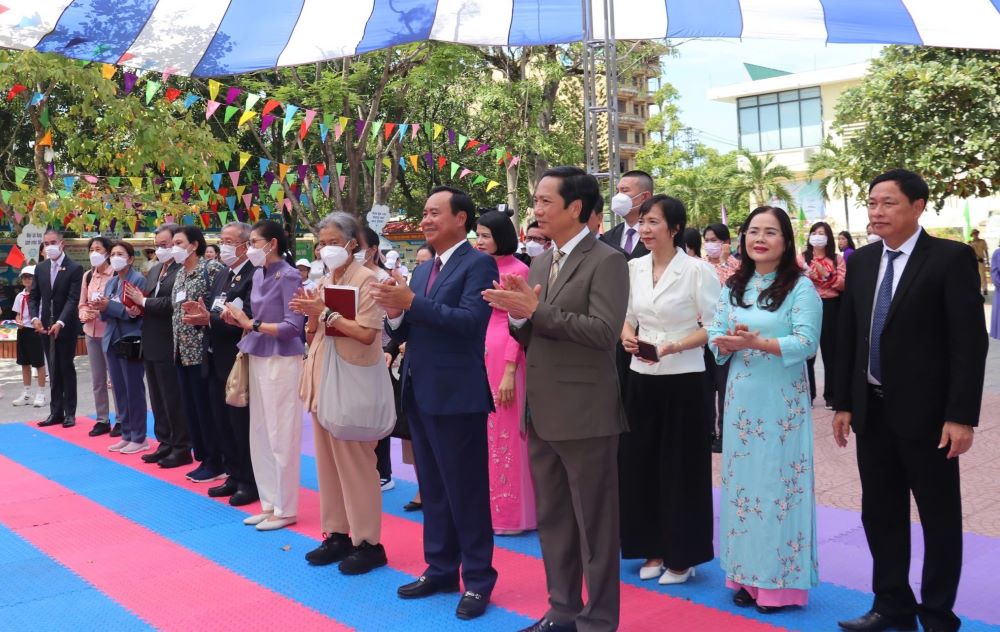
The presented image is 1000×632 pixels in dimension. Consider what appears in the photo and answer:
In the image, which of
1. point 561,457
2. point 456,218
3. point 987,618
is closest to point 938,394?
point 987,618

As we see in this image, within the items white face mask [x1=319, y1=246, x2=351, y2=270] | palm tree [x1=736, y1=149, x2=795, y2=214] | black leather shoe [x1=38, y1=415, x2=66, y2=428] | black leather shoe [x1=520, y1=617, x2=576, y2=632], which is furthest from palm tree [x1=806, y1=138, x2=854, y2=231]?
black leather shoe [x1=520, y1=617, x2=576, y2=632]

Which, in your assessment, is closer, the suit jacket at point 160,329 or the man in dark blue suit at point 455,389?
the man in dark blue suit at point 455,389

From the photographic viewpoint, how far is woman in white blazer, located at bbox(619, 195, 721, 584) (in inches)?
165

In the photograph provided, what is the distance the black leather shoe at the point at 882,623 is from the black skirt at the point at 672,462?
801 millimetres

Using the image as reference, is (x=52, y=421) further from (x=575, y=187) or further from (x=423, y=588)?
(x=575, y=187)

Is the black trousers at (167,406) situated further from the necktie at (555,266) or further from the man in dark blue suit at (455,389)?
the necktie at (555,266)

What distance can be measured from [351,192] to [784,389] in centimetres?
1413

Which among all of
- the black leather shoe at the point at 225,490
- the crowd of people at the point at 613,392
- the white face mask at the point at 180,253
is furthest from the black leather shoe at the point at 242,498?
the white face mask at the point at 180,253

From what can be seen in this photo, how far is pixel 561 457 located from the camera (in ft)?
11.2

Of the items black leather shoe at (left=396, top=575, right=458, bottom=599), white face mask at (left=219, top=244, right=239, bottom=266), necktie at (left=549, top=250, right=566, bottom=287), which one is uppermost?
white face mask at (left=219, top=244, right=239, bottom=266)

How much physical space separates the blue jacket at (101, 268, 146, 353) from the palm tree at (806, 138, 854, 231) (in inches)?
508

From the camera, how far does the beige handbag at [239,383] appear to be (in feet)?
17.7

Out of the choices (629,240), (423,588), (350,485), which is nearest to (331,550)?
(350,485)

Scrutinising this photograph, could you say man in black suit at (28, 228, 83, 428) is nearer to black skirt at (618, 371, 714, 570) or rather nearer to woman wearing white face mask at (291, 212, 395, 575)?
woman wearing white face mask at (291, 212, 395, 575)
